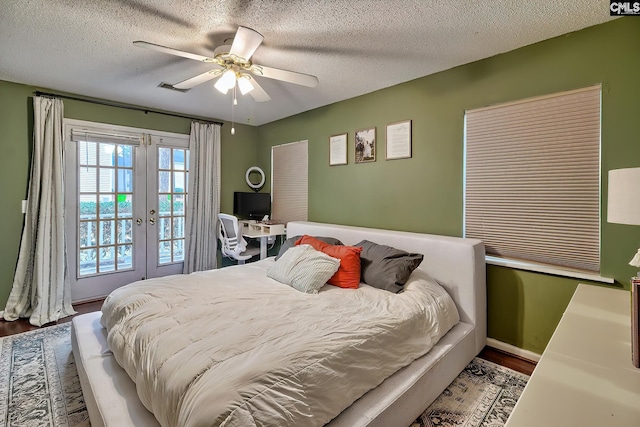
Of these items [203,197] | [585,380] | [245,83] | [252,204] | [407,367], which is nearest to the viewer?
[585,380]

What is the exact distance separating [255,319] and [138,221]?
9.84 feet

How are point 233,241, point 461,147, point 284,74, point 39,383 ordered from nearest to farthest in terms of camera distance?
point 39,383 < point 284,74 < point 461,147 < point 233,241

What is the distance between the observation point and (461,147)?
2.70 meters

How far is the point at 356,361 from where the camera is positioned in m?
1.52

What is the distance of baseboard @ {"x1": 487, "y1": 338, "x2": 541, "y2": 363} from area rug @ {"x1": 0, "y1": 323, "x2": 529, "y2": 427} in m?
0.28

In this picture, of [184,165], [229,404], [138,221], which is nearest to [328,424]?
[229,404]

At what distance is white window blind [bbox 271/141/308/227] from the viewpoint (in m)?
4.25

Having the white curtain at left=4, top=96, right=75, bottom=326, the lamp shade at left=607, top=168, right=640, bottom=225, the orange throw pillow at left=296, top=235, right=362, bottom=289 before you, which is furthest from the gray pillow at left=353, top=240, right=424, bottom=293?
the white curtain at left=4, top=96, right=75, bottom=326

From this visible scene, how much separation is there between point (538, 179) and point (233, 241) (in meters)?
3.38

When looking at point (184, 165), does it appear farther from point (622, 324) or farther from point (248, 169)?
point (622, 324)

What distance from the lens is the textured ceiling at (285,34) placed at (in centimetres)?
186

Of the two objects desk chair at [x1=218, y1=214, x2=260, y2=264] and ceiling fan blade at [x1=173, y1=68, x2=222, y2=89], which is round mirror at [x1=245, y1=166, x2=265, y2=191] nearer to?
desk chair at [x1=218, y1=214, x2=260, y2=264]

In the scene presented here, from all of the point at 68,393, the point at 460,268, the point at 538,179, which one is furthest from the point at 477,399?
the point at 68,393

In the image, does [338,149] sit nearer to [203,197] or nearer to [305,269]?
[305,269]
